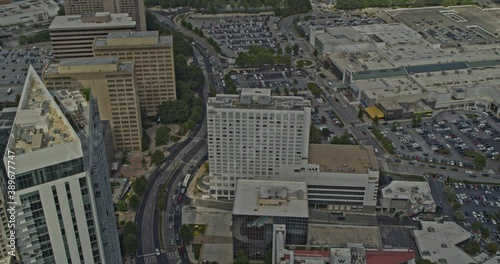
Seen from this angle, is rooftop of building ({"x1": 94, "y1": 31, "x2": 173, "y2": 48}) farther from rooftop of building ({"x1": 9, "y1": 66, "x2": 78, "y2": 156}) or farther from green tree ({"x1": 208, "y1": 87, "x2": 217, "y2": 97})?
rooftop of building ({"x1": 9, "y1": 66, "x2": 78, "y2": 156})

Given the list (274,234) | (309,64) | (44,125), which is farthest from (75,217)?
(309,64)

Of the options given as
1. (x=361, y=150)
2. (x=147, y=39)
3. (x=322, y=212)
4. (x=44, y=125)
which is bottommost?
(x=322, y=212)

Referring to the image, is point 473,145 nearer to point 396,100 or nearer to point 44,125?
point 396,100

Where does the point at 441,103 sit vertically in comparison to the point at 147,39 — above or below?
below

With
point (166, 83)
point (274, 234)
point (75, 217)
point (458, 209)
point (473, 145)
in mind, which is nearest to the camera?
point (75, 217)

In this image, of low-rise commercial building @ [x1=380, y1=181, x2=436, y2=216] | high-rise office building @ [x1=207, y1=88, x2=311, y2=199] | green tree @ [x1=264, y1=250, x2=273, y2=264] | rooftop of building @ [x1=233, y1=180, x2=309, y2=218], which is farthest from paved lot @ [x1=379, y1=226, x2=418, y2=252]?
green tree @ [x1=264, y1=250, x2=273, y2=264]

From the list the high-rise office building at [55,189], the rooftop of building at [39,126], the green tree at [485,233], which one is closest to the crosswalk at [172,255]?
the high-rise office building at [55,189]

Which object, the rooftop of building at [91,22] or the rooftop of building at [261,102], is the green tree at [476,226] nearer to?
the rooftop of building at [261,102]
